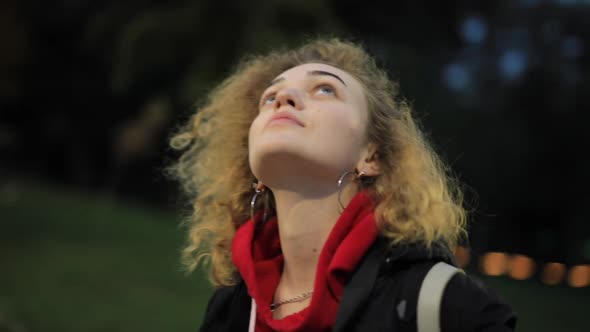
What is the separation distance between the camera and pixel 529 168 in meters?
7.21

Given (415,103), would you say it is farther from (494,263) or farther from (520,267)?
(520,267)

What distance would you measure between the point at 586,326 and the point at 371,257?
13.0 ft

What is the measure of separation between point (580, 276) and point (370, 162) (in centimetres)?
412

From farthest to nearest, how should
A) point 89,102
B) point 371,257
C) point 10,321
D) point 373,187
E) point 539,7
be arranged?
1. point 89,102
2. point 539,7
3. point 10,321
4. point 373,187
5. point 371,257

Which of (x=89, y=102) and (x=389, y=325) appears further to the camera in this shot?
(x=89, y=102)

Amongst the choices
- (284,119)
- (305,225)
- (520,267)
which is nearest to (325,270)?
(305,225)

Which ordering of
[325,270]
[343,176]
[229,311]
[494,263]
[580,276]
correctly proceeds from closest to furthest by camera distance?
[325,270] → [343,176] → [229,311] → [580,276] → [494,263]

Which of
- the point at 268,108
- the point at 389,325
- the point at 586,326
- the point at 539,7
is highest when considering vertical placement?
the point at 539,7

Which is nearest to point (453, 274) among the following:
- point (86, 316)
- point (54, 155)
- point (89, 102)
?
point (86, 316)

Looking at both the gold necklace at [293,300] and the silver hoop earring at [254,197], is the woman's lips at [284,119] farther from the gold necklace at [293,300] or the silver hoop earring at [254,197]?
the gold necklace at [293,300]

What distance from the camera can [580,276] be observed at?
17.5ft

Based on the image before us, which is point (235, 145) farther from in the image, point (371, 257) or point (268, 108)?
point (371, 257)

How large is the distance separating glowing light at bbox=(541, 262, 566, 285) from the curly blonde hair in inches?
156

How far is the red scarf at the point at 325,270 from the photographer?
1.66 m
